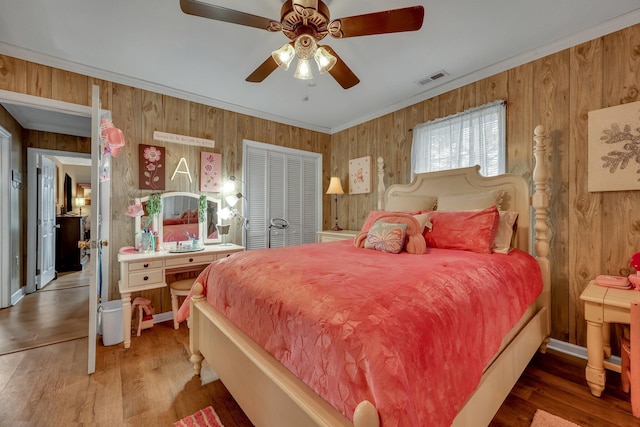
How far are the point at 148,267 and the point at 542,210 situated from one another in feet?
11.2

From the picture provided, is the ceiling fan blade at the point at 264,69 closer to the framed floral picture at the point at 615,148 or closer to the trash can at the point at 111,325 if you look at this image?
the trash can at the point at 111,325

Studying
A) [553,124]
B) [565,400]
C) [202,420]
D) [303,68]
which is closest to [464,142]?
[553,124]

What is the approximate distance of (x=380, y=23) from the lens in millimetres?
1504

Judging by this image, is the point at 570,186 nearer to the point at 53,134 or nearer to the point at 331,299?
the point at 331,299

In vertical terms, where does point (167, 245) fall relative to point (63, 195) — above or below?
below

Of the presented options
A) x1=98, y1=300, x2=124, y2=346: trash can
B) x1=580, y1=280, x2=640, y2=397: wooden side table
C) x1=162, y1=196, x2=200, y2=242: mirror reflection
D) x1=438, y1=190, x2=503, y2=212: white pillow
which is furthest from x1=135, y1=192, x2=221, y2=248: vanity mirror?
x1=580, y1=280, x2=640, y2=397: wooden side table

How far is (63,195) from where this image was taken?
20.3ft

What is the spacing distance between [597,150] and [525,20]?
3.64 feet

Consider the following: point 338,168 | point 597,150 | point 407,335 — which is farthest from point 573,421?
point 338,168

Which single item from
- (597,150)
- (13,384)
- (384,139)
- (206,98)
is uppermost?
(206,98)

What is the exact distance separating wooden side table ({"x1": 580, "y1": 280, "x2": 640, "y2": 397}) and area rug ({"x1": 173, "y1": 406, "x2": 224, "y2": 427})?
228cm

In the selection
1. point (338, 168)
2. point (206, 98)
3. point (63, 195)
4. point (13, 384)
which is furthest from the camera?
point (63, 195)

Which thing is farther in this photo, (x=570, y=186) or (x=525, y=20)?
(x=570, y=186)

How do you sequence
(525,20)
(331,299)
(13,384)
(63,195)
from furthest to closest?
(63,195) → (525,20) → (13,384) → (331,299)
